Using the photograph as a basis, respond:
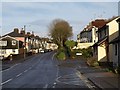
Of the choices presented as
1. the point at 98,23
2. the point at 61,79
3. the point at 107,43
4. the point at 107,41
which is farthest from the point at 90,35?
the point at 61,79

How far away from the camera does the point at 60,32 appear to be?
12838cm

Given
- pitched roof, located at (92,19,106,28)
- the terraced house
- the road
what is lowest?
the road

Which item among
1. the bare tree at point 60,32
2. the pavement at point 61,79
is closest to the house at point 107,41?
the pavement at point 61,79

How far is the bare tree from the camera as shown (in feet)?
420

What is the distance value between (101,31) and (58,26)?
7083cm

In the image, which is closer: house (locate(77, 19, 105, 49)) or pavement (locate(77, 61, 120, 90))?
pavement (locate(77, 61, 120, 90))

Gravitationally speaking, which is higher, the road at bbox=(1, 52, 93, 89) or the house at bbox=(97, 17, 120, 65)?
the house at bbox=(97, 17, 120, 65)

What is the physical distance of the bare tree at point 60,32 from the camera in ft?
420

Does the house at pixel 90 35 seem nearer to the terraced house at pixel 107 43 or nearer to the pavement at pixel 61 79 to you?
the terraced house at pixel 107 43

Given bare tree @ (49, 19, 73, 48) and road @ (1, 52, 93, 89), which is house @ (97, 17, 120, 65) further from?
bare tree @ (49, 19, 73, 48)

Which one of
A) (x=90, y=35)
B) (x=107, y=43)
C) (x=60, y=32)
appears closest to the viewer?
(x=107, y=43)

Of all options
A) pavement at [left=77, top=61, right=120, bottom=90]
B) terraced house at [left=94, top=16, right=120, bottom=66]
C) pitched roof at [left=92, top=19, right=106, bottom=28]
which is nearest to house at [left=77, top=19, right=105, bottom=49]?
pitched roof at [left=92, top=19, right=106, bottom=28]

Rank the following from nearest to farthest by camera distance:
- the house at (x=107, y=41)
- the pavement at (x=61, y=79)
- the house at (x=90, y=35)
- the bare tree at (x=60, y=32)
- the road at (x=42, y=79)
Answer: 1. the pavement at (x=61, y=79)
2. the road at (x=42, y=79)
3. the house at (x=107, y=41)
4. the house at (x=90, y=35)
5. the bare tree at (x=60, y=32)

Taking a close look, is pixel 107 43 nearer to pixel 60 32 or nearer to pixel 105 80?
pixel 105 80
